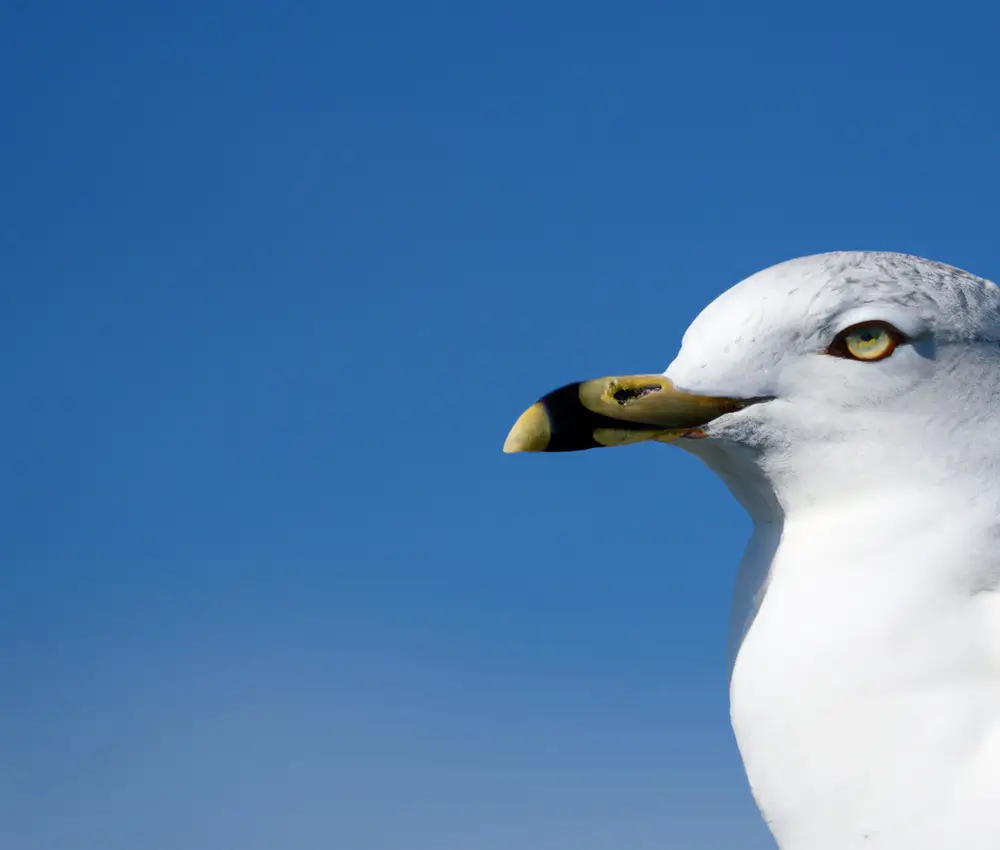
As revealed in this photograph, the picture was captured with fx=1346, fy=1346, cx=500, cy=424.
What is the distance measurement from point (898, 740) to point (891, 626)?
261mm

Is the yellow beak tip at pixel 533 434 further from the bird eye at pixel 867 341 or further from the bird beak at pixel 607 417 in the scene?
the bird eye at pixel 867 341

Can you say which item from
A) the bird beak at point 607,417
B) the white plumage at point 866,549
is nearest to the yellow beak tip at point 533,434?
the bird beak at point 607,417

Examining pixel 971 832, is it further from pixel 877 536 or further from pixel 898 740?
pixel 877 536

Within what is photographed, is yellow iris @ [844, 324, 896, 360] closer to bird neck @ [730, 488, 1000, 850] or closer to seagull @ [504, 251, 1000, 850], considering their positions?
seagull @ [504, 251, 1000, 850]

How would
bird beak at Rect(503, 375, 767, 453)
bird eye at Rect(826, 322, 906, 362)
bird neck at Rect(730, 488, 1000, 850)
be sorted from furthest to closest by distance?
bird beak at Rect(503, 375, 767, 453), bird eye at Rect(826, 322, 906, 362), bird neck at Rect(730, 488, 1000, 850)

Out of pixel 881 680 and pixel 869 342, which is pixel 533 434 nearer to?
pixel 869 342

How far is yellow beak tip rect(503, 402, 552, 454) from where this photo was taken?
355cm

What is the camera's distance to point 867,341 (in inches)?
133

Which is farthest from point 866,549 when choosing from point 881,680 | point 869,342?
point 869,342

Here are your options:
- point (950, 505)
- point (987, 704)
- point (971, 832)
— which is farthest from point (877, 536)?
point (971, 832)

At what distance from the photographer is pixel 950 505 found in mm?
3230

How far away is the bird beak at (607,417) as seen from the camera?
351cm

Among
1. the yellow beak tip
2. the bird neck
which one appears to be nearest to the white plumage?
the bird neck

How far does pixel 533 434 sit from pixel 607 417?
202 millimetres
